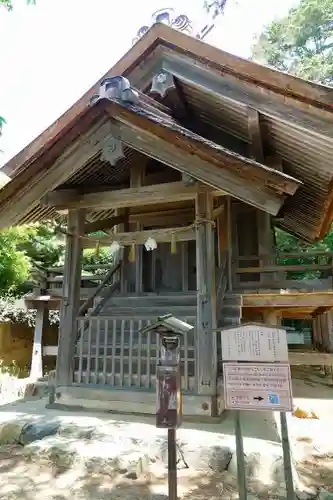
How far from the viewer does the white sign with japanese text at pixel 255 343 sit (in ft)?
10.3

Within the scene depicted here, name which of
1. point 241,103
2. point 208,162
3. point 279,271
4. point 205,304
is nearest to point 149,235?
point 205,304

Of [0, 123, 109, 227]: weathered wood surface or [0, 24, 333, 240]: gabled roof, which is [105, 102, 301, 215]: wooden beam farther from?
[0, 24, 333, 240]: gabled roof

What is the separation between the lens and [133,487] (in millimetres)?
3475

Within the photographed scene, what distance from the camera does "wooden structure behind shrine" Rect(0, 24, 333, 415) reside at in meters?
5.07

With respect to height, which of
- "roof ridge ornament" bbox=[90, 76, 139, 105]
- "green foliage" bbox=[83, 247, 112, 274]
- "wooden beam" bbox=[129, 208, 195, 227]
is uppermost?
"green foliage" bbox=[83, 247, 112, 274]

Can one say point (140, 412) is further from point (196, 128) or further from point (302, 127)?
point (196, 128)

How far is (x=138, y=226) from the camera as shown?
862 cm

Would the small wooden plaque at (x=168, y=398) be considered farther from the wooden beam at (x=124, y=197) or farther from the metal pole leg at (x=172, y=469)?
the wooden beam at (x=124, y=197)

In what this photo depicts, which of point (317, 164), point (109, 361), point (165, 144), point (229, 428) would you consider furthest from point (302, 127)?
point (109, 361)

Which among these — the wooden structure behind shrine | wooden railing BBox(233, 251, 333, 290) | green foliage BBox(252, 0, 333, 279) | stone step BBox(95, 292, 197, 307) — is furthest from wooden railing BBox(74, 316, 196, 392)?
green foliage BBox(252, 0, 333, 279)

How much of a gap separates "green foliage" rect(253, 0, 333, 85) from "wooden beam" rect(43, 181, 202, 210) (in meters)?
16.3

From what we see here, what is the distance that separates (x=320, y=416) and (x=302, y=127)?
593 cm

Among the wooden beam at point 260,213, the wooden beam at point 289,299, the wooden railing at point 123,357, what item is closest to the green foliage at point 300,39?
the wooden beam at point 260,213

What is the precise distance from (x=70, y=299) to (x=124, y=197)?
6.27 feet
